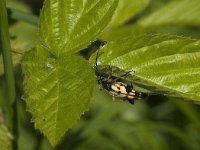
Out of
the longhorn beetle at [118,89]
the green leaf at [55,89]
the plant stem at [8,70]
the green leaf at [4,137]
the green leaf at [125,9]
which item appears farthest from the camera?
the green leaf at [125,9]

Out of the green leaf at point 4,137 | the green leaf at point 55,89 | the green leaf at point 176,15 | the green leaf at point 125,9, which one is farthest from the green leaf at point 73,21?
the green leaf at point 176,15

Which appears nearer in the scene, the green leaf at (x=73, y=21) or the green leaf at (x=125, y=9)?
the green leaf at (x=73, y=21)

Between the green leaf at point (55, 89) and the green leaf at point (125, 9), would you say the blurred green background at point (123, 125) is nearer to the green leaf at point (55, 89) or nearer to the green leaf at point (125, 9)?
the green leaf at point (125, 9)

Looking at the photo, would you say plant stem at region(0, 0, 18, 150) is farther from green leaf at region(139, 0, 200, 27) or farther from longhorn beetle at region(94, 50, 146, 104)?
green leaf at region(139, 0, 200, 27)

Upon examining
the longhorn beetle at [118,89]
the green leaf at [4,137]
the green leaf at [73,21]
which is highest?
the green leaf at [73,21]

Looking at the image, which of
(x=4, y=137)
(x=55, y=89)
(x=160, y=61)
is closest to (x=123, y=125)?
(x=4, y=137)

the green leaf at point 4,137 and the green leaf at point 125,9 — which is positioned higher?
the green leaf at point 125,9

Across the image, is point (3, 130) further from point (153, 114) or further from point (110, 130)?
point (153, 114)

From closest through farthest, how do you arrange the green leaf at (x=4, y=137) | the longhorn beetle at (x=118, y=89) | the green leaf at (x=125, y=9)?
the longhorn beetle at (x=118, y=89), the green leaf at (x=4, y=137), the green leaf at (x=125, y=9)

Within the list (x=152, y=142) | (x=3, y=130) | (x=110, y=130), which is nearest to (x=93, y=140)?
(x=110, y=130)
